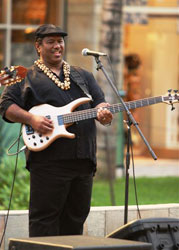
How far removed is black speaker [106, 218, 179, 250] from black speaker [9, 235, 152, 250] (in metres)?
0.35

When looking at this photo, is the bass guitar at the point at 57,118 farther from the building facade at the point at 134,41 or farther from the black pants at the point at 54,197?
the building facade at the point at 134,41

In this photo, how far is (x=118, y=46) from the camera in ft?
46.6

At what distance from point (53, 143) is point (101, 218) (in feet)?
5.96

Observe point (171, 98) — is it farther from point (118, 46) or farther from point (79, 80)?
point (118, 46)

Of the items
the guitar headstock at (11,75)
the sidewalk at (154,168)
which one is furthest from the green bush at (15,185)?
the sidewalk at (154,168)

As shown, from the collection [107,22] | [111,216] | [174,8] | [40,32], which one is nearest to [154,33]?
[174,8]

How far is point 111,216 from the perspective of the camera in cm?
856

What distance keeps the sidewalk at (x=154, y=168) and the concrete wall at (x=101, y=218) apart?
15.5 ft

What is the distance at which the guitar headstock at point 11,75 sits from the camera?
21.6 feet

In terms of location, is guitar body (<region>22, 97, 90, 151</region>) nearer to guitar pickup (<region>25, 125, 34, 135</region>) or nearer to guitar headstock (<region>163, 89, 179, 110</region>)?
guitar pickup (<region>25, 125, 34, 135</region>)

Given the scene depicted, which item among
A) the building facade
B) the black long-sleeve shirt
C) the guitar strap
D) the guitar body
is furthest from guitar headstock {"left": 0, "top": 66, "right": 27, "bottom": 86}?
the building facade

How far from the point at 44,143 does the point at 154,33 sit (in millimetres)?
11955

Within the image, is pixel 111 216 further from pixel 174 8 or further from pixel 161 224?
pixel 174 8

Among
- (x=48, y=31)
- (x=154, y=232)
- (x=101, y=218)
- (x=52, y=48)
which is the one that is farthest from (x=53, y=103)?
(x=101, y=218)
